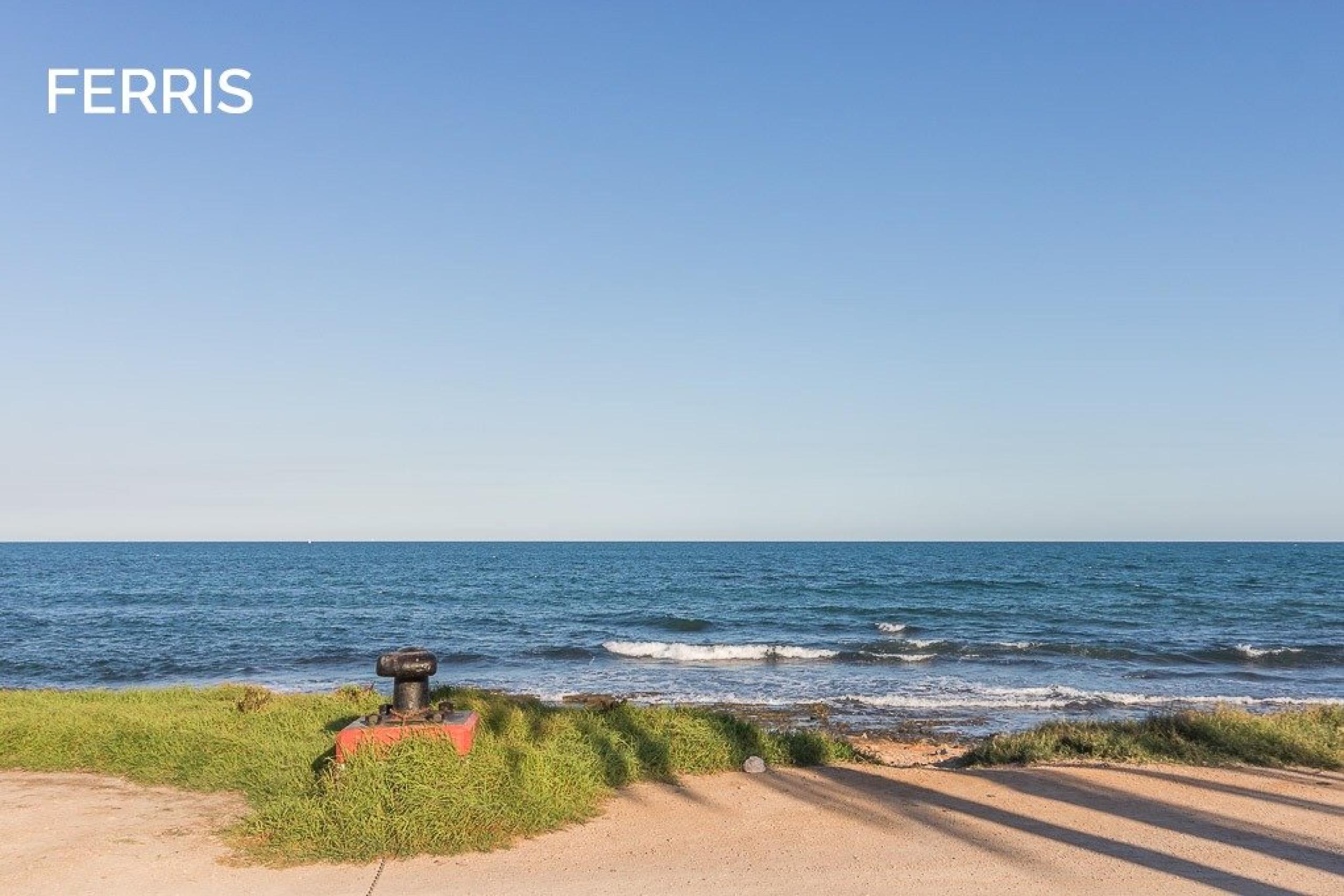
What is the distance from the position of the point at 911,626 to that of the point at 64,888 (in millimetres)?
32501

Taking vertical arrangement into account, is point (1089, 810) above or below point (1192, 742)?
above

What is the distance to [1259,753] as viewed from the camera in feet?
32.4

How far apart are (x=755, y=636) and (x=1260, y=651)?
A: 15.3 metres

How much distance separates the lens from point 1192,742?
10.3 meters

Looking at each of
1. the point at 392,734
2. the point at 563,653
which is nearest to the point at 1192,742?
the point at 392,734

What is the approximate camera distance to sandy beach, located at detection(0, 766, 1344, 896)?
237 inches

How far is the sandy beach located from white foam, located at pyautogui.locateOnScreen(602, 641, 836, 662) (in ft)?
63.5

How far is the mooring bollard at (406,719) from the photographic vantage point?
23.3 ft

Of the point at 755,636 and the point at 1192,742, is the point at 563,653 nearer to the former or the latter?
the point at 755,636

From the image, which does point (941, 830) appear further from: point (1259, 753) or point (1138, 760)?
A: point (1259, 753)

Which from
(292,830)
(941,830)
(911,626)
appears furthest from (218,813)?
(911,626)

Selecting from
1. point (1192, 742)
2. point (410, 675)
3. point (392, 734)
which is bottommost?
point (1192, 742)

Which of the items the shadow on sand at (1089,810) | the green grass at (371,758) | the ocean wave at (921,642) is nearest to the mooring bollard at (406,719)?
the green grass at (371,758)

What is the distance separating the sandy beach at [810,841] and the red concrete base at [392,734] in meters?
0.93
